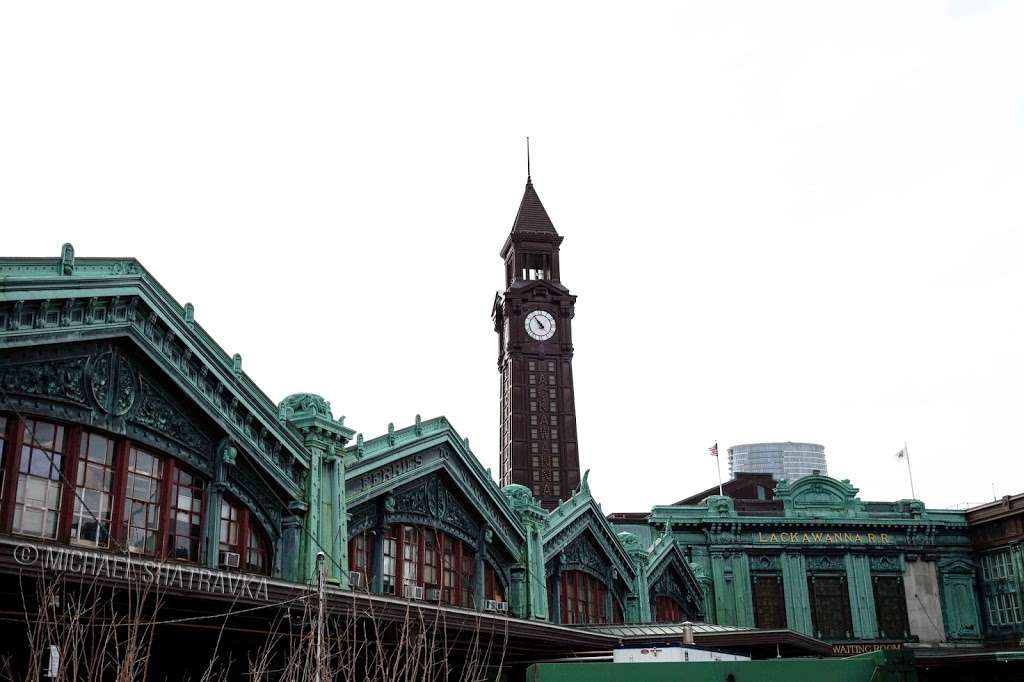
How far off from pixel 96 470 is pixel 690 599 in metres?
42.0

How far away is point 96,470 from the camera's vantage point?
2392 cm

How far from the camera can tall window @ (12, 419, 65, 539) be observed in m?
22.3

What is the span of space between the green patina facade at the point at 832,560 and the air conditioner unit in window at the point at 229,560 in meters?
37.9

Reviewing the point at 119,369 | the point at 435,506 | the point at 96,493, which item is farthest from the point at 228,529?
the point at 435,506

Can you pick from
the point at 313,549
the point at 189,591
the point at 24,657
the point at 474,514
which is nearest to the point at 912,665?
the point at 189,591

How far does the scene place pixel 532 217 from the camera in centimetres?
9406

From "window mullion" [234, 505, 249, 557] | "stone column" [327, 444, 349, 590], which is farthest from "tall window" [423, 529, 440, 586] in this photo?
"window mullion" [234, 505, 249, 557]

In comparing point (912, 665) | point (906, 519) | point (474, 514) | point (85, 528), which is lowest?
point (912, 665)

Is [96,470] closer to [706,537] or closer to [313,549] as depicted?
[313,549]

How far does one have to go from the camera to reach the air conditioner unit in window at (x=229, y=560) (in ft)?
87.5

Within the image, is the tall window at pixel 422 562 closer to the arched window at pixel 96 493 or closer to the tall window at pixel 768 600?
the arched window at pixel 96 493

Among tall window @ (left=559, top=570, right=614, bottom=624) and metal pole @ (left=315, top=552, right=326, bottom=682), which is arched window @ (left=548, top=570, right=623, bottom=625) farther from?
metal pole @ (left=315, top=552, right=326, bottom=682)

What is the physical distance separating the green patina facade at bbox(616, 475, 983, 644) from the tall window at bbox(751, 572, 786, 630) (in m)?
0.06

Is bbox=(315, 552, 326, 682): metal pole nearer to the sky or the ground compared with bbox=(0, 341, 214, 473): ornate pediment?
nearer to the ground
